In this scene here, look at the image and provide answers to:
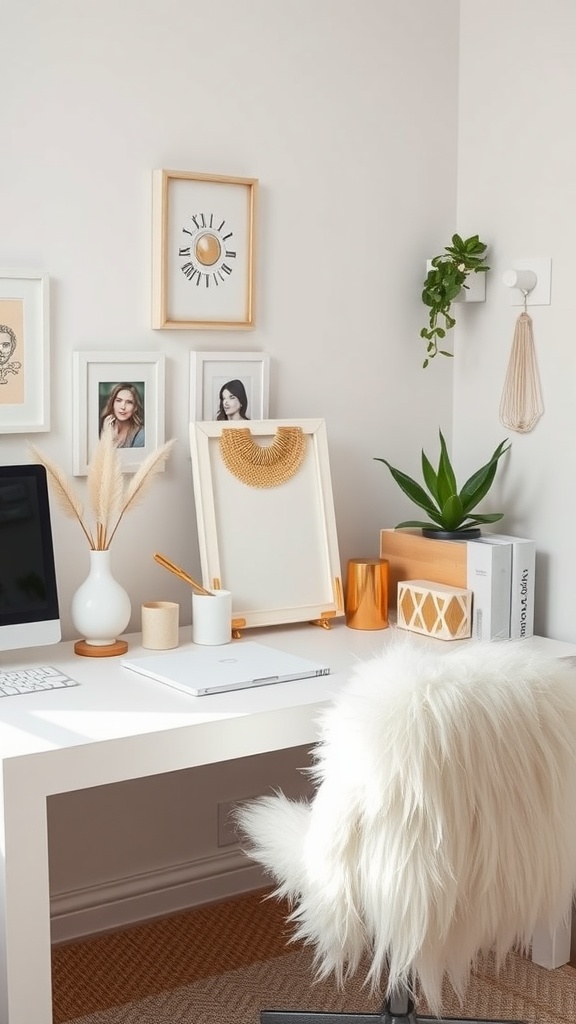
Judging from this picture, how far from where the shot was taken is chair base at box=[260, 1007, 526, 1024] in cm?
186

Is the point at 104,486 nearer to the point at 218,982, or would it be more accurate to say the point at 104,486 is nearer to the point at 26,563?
the point at 26,563

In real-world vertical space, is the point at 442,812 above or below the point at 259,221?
below

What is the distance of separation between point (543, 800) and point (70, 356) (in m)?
1.27

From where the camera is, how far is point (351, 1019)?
1.93 m

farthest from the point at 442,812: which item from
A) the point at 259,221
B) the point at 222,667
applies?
the point at 259,221

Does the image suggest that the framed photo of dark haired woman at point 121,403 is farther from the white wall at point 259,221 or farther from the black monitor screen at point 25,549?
the black monitor screen at point 25,549

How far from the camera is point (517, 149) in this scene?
2559 mm

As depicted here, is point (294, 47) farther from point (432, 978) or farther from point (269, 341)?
point (432, 978)

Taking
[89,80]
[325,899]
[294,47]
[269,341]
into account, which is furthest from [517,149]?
[325,899]

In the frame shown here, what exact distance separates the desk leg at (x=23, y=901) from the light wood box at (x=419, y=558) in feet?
3.61

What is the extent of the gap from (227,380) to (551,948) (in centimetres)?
140

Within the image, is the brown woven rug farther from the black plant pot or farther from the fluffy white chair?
the black plant pot

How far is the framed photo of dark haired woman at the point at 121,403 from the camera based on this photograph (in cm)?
228

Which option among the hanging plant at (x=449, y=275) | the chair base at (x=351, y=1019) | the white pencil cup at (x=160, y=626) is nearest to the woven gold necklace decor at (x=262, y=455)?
the white pencil cup at (x=160, y=626)
